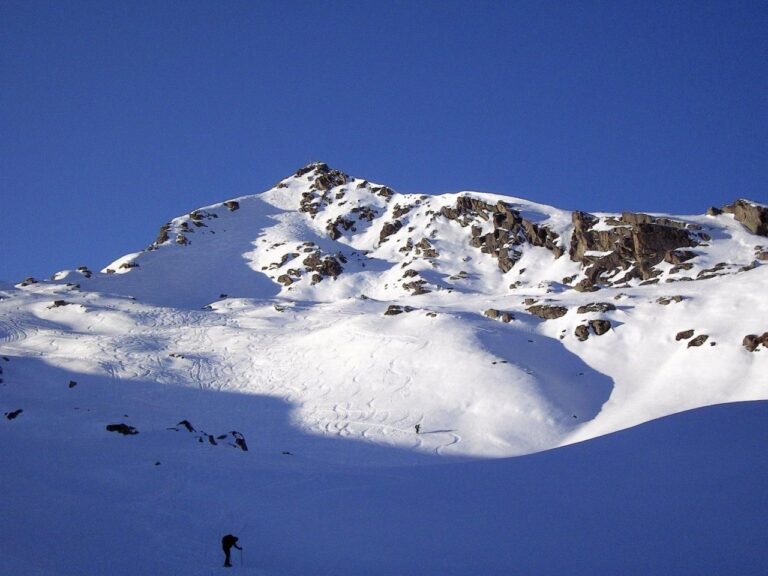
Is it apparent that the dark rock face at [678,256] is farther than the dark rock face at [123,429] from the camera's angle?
Yes

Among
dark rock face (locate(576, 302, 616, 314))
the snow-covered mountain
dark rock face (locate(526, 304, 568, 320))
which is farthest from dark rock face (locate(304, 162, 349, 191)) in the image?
dark rock face (locate(576, 302, 616, 314))

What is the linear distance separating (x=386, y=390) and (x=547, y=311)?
22041mm

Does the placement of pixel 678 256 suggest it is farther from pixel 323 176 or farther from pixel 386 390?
pixel 323 176

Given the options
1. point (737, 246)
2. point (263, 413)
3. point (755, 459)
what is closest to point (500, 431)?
point (263, 413)

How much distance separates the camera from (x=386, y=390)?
43281 millimetres

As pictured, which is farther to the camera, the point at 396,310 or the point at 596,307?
the point at 396,310

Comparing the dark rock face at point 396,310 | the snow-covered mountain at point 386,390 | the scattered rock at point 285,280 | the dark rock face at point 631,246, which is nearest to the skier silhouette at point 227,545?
the snow-covered mountain at point 386,390

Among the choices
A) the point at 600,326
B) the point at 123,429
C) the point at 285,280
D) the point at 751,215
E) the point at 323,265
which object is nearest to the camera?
the point at 123,429

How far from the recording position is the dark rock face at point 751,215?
7875cm

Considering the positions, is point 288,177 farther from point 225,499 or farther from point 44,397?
point 225,499

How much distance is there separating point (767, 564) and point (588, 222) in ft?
270

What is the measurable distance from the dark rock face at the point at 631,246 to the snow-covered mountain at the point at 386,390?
0.30 m

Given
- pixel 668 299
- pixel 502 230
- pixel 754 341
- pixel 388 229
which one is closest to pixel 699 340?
pixel 754 341

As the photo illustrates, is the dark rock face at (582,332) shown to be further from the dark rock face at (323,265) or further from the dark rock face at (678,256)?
the dark rock face at (323,265)
